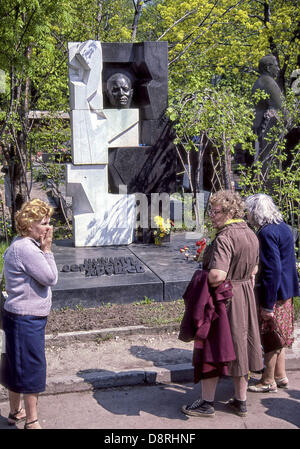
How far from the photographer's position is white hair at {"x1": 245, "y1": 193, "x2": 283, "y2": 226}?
4215 mm

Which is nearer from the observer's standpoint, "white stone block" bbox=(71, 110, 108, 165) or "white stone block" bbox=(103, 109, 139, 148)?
"white stone block" bbox=(71, 110, 108, 165)

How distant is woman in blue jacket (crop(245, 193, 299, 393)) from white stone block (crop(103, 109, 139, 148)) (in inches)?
188

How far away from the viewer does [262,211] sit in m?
4.21

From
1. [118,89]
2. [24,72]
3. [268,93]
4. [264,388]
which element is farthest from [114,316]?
[268,93]

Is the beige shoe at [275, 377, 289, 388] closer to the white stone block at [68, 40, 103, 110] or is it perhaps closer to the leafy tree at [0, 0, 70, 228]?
the leafy tree at [0, 0, 70, 228]

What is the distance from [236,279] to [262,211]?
67 cm

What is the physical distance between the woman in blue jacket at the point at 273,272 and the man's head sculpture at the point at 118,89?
4.87m

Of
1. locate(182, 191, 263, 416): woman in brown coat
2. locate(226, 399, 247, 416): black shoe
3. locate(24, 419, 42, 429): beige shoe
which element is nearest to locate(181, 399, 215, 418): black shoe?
locate(182, 191, 263, 416): woman in brown coat

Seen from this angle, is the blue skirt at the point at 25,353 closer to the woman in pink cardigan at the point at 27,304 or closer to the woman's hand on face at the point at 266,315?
the woman in pink cardigan at the point at 27,304

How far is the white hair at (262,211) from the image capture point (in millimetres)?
4215
